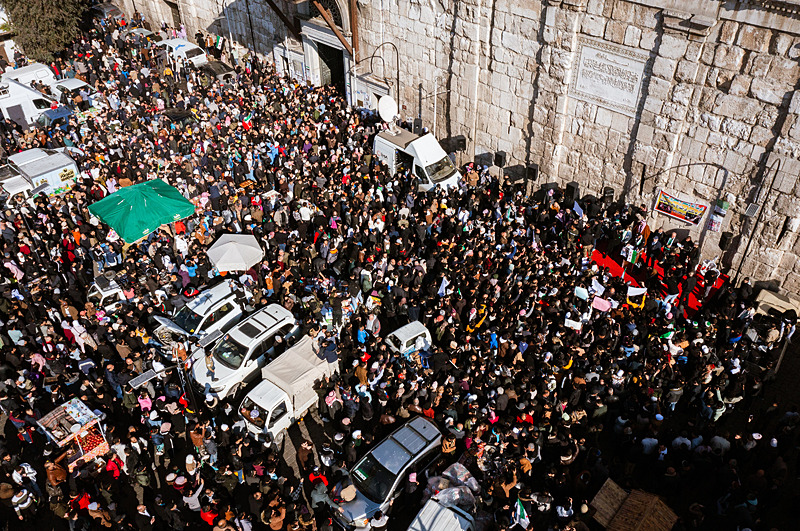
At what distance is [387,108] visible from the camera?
22.8 metres

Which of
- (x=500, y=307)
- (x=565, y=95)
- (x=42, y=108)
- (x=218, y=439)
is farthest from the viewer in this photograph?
(x=42, y=108)

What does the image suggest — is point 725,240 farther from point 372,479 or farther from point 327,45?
point 327,45

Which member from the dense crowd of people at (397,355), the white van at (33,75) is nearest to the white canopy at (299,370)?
the dense crowd of people at (397,355)

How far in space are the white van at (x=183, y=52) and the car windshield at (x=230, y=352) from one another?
63.0ft

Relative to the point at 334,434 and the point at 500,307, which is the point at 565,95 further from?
the point at 334,434

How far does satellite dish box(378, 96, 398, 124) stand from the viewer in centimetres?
2269

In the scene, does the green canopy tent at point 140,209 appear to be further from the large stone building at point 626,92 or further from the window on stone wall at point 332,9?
the window on stone wall at point 332,9

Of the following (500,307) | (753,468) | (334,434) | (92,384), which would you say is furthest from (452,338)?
(92,384)

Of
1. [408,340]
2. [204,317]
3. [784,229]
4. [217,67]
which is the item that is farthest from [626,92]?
[217,67]

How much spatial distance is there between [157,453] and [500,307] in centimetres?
821

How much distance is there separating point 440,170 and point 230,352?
9632 millimetres

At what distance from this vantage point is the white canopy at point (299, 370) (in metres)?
13.1

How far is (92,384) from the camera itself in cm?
1339

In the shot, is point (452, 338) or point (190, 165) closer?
point (452, 338)
